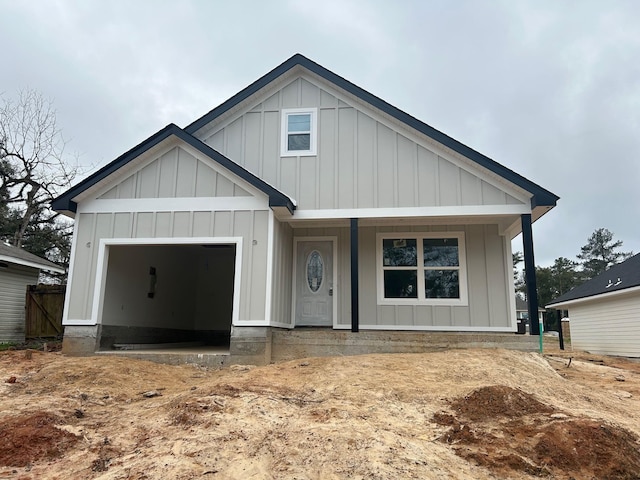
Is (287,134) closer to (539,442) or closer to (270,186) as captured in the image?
(270,186)

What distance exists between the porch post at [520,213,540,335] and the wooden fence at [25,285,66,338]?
11.7m

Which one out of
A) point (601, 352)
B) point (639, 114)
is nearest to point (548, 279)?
point (639, 114)

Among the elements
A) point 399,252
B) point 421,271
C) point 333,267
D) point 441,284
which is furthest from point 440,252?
point 333,267

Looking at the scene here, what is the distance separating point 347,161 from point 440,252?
9.57 feet

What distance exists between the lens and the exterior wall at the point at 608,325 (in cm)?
1487

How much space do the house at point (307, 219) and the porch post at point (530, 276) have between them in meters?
0.10

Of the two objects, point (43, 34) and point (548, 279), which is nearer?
point (43, 34)

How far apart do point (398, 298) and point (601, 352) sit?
11894 millimetres

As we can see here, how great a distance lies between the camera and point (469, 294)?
9.58 metres

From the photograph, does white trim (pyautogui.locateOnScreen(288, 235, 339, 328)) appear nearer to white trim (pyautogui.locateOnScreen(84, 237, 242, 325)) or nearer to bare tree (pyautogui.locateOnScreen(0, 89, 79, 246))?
white trim (pyautogui.locateOnScreen(84, 237, 242, 325))

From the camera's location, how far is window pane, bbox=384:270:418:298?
982 centimetres

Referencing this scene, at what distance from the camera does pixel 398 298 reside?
32.2 feet

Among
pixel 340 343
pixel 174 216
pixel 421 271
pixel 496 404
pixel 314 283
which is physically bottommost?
pixel 496 404

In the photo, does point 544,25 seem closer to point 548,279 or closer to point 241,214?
point 241,214
